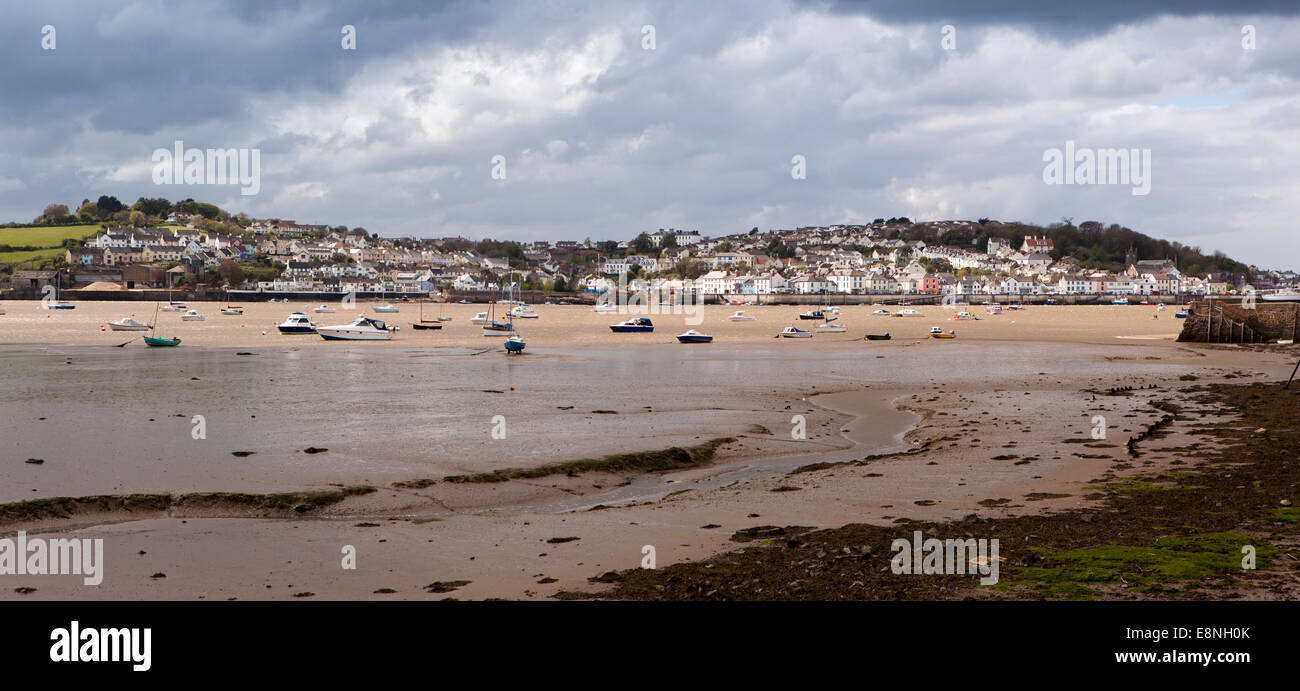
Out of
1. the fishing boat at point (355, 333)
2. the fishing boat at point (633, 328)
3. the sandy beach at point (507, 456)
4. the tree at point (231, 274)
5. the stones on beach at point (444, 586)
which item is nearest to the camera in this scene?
the stones on beach at point (444, 586)

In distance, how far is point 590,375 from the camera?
108 feet

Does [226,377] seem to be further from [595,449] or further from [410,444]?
[595,449]

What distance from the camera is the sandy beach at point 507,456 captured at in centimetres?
968

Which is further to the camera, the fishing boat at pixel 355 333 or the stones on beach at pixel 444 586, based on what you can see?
the fishing boat at pixel 355 333

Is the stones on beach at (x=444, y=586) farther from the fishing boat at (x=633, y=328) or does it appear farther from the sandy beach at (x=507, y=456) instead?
the fishing boat at (x=633, y=328)

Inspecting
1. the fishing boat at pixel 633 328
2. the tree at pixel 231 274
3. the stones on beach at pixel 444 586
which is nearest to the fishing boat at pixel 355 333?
the fishing boat at pixel 633 328

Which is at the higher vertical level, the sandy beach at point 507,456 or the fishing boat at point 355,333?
the fishing boat at point 355,333

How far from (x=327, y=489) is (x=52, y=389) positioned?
1764 centimetres

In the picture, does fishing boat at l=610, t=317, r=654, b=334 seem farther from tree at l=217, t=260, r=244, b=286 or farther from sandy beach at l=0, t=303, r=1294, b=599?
tree at l=217, t=260, r=244, b=286

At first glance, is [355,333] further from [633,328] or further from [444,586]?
[444,586]

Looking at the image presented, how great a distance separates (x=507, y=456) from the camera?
1617 centimetres

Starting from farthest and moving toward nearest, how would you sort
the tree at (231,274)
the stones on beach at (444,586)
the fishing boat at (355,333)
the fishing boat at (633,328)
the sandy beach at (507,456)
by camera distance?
the tree at (231,274) → the fishing boat at (633,328) → the fishing boat at (355,333) → the sandy beach at (507,456) → the stones on beach at (444,586)

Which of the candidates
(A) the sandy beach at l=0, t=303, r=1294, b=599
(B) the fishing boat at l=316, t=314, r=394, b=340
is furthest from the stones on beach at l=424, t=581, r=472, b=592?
(B) the fishing boat at l=316, t=314, r=394, b=340
